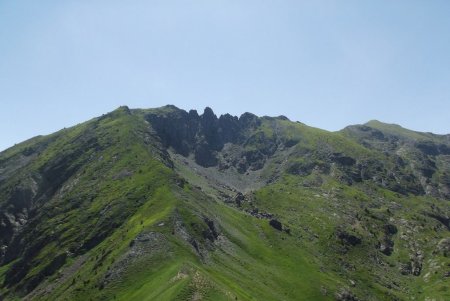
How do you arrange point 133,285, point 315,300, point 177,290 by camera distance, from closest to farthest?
point 177,290 < point 133,285 < point 315,300

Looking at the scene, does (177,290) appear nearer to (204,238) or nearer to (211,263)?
(211,263)

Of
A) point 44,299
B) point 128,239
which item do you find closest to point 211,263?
point 128,239

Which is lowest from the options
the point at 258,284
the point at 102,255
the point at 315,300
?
the point at 315,300

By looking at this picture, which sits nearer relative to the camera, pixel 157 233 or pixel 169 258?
pixel 169 258

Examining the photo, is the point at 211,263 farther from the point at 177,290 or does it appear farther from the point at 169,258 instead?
the point at 177,290

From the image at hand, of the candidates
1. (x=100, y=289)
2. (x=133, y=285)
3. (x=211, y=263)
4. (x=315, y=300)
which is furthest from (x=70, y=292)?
(x=315, y=300)

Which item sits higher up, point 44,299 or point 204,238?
point 204,238

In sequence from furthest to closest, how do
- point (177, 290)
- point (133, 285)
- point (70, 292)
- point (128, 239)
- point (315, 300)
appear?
point (315, 300), point (128, 239), point (70, 292), point (133, 285), point (177, 290)

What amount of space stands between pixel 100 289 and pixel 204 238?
172 feet

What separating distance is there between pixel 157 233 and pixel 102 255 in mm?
29985

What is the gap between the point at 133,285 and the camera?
146 m

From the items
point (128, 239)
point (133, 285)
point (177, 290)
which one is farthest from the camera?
point (128, 239)

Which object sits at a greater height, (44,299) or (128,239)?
(128,239)

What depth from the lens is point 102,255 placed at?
18762 centimetres
